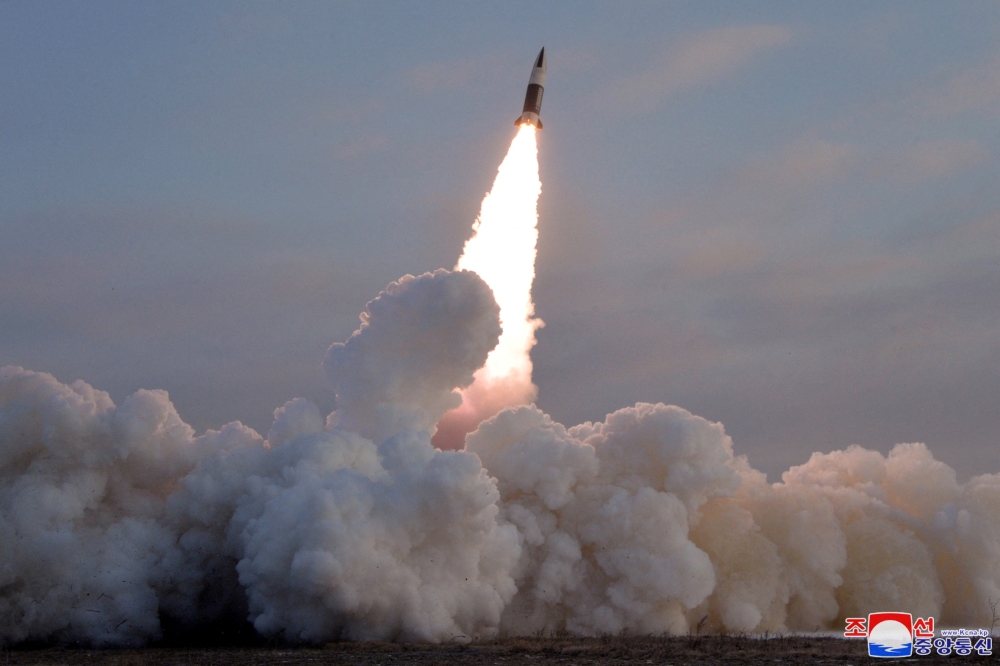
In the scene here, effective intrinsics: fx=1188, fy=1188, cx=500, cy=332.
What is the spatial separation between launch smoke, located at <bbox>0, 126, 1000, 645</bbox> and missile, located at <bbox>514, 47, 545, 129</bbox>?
1.49ft

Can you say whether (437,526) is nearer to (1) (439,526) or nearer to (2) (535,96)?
(1) (439,526)

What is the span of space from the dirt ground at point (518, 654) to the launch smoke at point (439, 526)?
6.95ft

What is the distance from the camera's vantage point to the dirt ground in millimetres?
29547

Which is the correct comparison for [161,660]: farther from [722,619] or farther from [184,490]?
[722,619]

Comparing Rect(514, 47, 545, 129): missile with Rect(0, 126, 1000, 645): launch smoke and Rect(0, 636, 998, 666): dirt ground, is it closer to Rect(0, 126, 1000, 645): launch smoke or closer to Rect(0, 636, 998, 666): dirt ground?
Rect(0, 126, 1000, 645): launch smoke

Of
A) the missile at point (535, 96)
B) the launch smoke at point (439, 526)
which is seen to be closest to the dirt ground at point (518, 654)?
the launch smoke at point (439, 526)

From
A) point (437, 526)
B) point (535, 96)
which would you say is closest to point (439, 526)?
point (437, 526)

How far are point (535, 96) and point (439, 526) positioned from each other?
17.1 meters

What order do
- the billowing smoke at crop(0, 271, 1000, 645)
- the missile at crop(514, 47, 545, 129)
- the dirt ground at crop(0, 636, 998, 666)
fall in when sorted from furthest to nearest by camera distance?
the missile at crop(514, 47, 545, 129) < the billowing smoke at crop(0, 271, 1000, 645) < the dirt ground at crop(0, 636, 998, 666)

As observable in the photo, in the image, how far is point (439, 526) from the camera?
37.8 m

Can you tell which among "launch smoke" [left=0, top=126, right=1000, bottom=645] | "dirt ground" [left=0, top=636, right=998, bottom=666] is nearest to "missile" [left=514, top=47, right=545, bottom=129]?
"launch smoke" [left=0, top=126, right=1000, bottom=645]

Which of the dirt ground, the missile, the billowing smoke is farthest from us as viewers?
the missile

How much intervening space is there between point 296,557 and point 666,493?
1408cm

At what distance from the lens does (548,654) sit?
31906 millimetres
